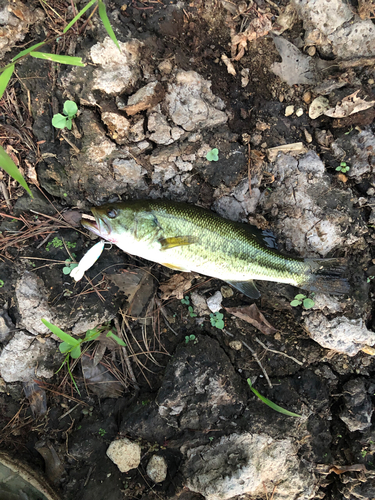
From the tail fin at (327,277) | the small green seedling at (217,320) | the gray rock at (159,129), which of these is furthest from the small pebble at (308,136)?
the small green seedling at (217,320)

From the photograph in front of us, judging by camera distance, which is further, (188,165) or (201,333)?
(201,333)

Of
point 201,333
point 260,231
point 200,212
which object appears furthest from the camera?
point 201,333

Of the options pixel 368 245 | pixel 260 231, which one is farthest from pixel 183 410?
pixel 368 245

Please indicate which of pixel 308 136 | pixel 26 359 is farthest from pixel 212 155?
pixel 26 359

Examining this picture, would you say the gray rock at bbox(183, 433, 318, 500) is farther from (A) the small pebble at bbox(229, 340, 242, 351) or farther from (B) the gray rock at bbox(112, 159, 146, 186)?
(B) the gray rock at bbox(112, 159, 146, 186)

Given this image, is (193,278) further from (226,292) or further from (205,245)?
(205,245)

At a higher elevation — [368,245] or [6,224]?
[6,224]

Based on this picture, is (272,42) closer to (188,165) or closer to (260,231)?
(188,165)
